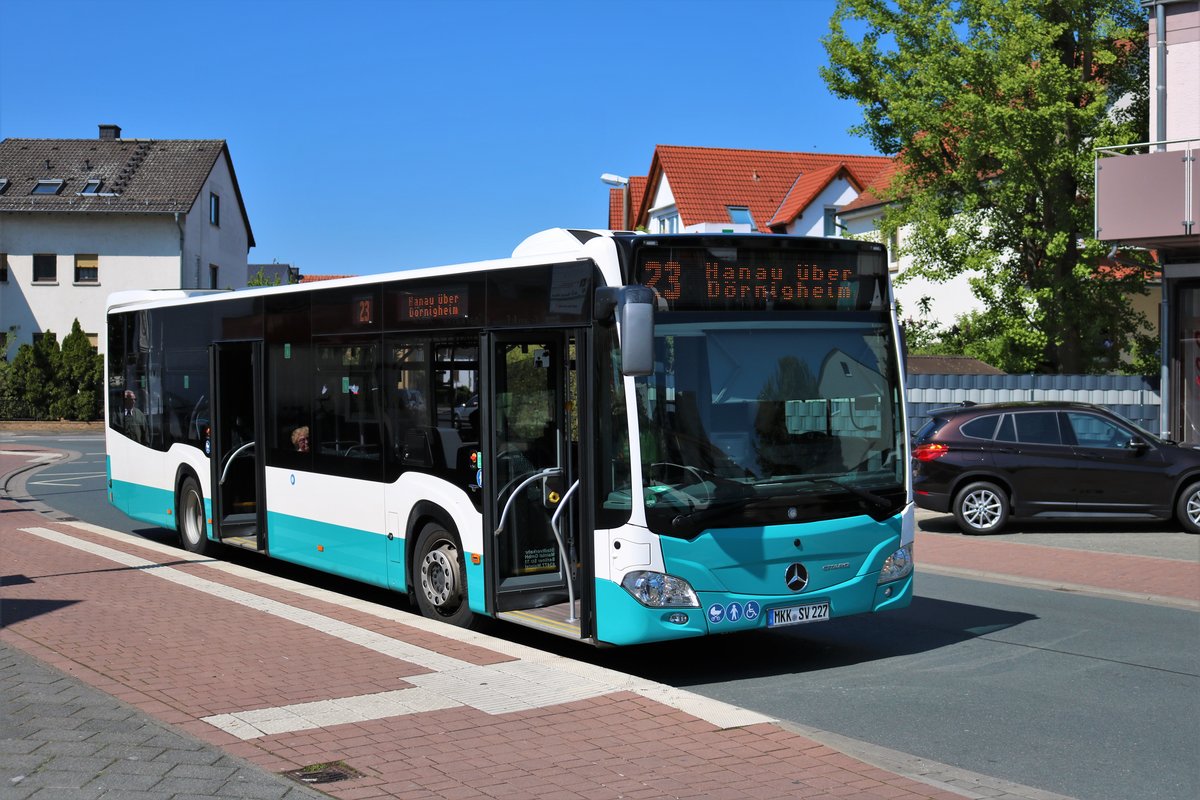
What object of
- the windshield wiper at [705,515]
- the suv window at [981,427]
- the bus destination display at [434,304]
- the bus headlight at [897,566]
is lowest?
the bus headlight at [897,566]

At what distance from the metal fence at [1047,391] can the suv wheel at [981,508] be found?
17.6ft

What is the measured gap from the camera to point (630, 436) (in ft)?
26.6

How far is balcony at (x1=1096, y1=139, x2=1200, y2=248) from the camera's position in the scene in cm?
2039

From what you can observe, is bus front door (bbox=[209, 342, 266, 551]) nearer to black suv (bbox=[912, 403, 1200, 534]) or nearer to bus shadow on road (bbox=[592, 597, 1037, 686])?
bus shadow on road (bbox=[592, 597, 1037, 686])

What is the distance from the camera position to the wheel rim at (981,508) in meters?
17.7

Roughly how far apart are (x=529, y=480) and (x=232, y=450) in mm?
5974

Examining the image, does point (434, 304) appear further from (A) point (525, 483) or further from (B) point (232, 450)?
(B) point (232, 450)

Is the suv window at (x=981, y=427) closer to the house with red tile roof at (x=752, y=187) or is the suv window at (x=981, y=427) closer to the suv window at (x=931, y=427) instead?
the suv window at (x=931, y=427)

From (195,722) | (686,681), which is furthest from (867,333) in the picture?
(195,722)

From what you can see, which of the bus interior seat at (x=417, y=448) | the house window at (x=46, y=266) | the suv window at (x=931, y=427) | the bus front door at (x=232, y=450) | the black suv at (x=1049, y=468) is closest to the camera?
the bus interior seat at (x=417, y=448)

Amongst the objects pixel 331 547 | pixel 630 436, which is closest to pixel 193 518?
pixel 331 547

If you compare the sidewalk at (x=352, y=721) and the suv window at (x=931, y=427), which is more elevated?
the suv window at (x=931, y=427)

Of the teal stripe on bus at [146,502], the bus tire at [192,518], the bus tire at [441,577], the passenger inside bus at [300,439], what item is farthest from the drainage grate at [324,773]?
the teal stripe on bus at [146,502]

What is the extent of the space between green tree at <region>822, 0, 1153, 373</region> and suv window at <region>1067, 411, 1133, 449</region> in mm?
7137
